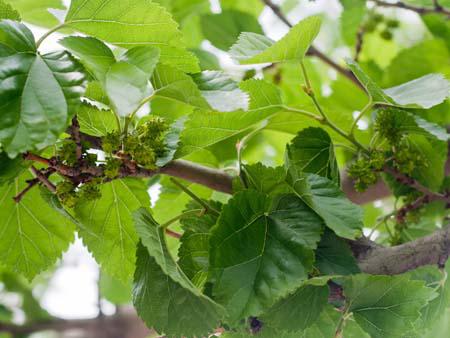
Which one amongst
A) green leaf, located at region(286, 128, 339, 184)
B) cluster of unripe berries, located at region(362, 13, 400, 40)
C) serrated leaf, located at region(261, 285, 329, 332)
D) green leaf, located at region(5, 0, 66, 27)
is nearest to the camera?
serrated leaf, located at region(261, 285, 329, 332)

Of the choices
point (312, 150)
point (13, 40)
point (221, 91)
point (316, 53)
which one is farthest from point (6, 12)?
point (316, 53)

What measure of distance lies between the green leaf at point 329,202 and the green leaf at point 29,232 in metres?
0.21

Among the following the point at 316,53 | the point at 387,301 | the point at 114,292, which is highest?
the point at 316,53

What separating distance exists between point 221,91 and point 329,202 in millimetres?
116

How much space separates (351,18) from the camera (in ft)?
3.35

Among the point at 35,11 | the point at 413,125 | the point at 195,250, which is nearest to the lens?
the point at 195,250

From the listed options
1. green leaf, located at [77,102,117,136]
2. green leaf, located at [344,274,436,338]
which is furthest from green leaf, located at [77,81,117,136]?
green leaf, located at [344,274,436,338]

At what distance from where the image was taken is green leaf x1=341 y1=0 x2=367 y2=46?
969mm

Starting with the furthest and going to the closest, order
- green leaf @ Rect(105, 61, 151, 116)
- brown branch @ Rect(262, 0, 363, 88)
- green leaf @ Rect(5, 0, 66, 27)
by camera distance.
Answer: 1. brown branch @ Rect(262, 0, 363, 88)
2. green leaf @ Rect(5, 0, 66, 27)
3. green leaf @ Rect(105, 61, 151, 116)

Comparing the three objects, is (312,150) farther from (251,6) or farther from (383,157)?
(251,6)

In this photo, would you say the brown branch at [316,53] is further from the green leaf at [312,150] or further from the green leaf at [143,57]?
the green leaf at [143,57]

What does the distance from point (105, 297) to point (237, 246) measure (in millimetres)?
750

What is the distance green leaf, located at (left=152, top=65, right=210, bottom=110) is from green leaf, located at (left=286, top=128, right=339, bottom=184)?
16cm

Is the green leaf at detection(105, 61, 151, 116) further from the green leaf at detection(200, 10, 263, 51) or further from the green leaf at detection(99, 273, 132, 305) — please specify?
the green leaf at detection(99, 273, 132, 305)
